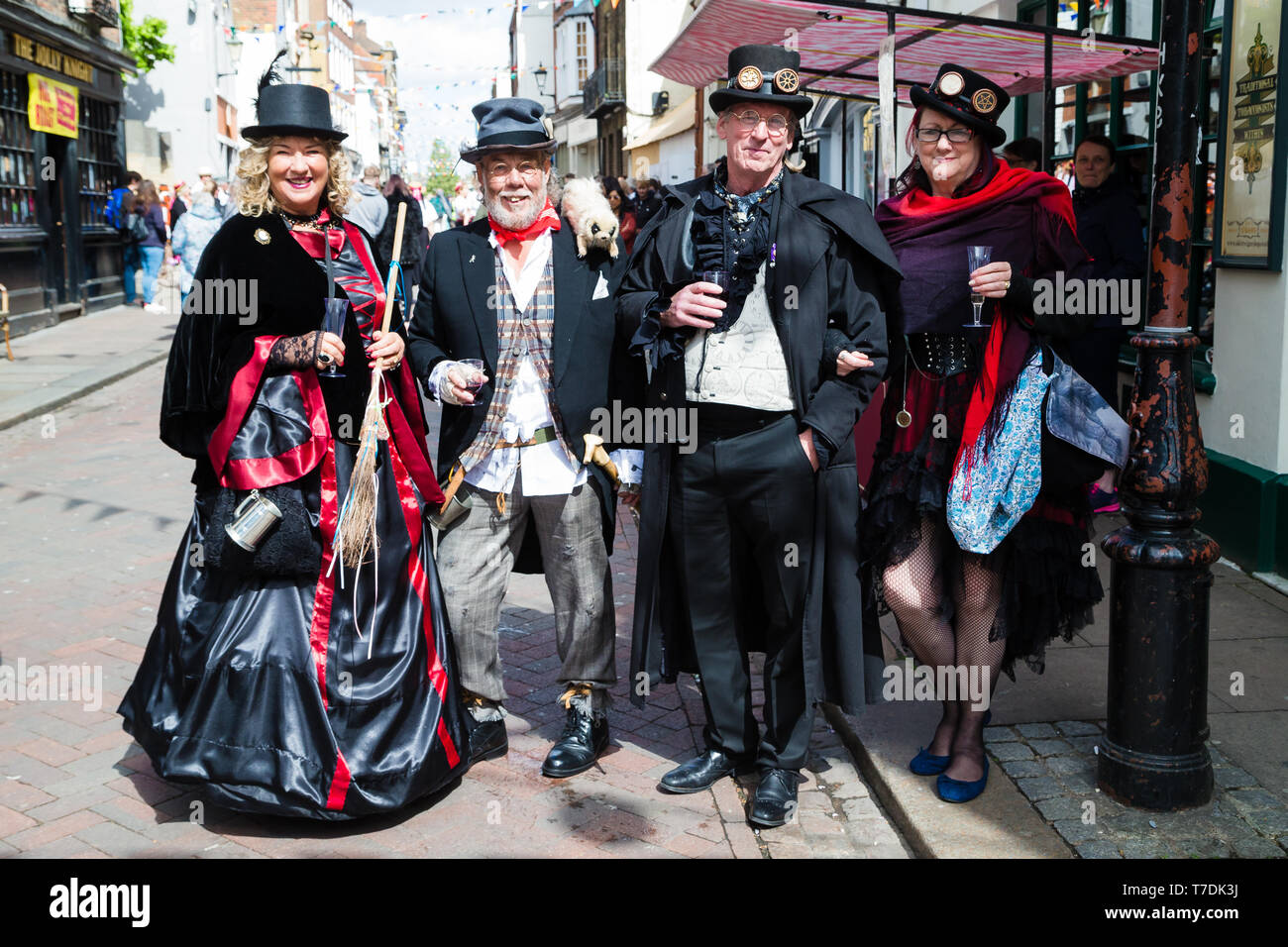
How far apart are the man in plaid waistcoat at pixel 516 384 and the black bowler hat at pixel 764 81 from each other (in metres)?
0.64

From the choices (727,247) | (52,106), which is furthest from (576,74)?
(727,247)

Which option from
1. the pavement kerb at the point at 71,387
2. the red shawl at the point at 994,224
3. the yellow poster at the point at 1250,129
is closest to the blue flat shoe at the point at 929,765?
the red shawl at the point at 994,224

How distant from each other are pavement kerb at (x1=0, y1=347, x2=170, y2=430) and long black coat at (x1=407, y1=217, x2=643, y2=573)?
21.0 feet

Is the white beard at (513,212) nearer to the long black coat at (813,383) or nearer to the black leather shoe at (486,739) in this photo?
the long black coat at (813,383)

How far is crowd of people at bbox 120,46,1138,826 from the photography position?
348 centimetres

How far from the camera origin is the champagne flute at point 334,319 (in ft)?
11.9

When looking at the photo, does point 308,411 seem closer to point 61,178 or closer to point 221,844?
point 221,844

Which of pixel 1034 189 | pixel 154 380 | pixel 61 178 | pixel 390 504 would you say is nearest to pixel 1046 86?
pixel 1034 189

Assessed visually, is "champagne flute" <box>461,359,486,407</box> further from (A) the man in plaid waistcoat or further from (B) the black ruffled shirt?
(B) the black ruffled shirt

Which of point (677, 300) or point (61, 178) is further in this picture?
point (61, 178)

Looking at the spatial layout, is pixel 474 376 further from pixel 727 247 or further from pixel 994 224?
pixel 994 224

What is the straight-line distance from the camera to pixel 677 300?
3494 mm

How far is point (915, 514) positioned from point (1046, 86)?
372cm

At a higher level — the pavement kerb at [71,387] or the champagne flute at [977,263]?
the champagne flute at [977,263]
